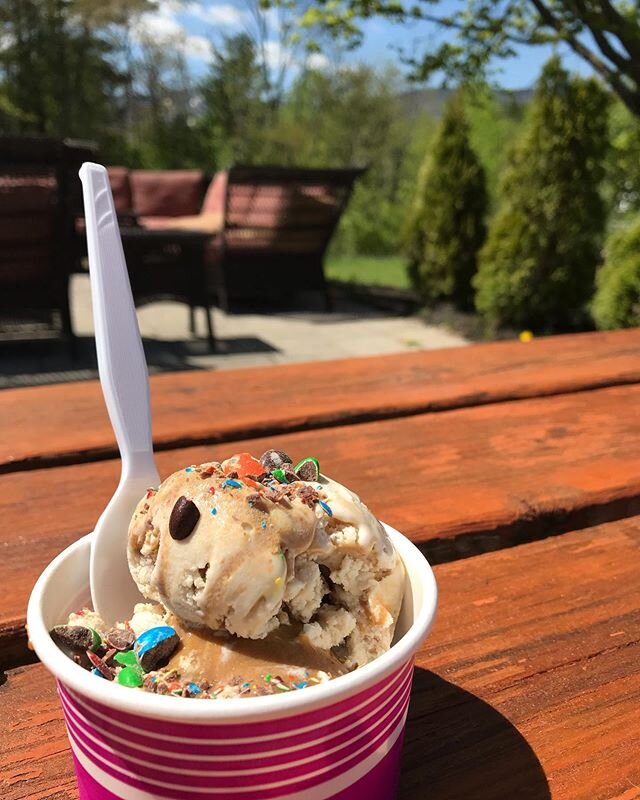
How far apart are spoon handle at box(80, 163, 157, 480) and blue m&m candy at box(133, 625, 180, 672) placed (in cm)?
15

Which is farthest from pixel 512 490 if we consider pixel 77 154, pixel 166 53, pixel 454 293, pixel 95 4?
pixel 166 53

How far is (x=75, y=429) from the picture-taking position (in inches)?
45.6

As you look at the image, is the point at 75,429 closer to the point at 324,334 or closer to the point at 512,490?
the point at 512,490

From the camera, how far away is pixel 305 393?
1341 millimetres

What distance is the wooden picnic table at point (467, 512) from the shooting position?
553 mm

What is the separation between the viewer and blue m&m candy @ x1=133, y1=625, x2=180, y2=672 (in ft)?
1.51

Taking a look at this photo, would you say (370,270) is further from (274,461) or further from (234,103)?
(274,461)

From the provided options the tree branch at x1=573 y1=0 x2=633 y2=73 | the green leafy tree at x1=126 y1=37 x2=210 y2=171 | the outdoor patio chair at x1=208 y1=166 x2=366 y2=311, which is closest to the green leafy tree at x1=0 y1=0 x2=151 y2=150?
the green leafy tree at x1=126 y1=37 x2=210 y2=171

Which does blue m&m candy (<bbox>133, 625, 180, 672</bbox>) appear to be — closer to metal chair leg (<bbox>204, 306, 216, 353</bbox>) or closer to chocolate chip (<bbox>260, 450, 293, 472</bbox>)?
chocolate chip (<bbox>260, 450, 293, 472</bbox>)

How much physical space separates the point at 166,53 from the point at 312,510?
17.0 meters

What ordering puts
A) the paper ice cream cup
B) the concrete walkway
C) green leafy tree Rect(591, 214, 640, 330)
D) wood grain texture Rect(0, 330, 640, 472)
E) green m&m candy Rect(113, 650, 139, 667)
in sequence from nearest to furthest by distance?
1. the paper ice cream cup
2. green m&m candy Rect(113, 650, 139, 667)
3. wood grain texture Rect(0, 330, 640, 472)
4. green leafy tree Rect(591, 214, 640, 330)
5. the concrete walkway

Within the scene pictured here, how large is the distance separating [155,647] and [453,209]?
5795mm

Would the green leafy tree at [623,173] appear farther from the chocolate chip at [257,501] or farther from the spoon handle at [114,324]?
the chocolate chip at [257,501]

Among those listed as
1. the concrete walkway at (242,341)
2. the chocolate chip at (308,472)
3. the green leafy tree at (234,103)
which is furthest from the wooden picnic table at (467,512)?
the green leafy tree at (234,103)
